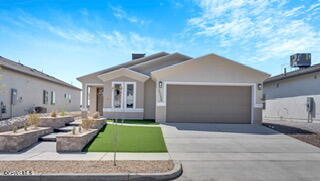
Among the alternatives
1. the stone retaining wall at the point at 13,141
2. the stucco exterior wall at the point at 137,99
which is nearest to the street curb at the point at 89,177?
the stone retaining wall at the point at 13,141

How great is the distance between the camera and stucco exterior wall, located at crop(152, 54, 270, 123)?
13.4 meters

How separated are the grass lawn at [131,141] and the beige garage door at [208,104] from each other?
3.55 m

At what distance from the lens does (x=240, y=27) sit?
487 inches

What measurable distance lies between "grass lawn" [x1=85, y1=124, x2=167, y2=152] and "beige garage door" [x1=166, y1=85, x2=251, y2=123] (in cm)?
355

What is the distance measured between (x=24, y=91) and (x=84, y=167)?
14.7 meters

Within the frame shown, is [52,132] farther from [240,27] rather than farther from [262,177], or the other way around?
[240,27]

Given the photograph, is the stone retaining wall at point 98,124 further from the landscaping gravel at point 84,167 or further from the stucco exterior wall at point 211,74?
the landscaping gravel at point 84,167

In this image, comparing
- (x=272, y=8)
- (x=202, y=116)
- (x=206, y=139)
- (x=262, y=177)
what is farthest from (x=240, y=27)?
(x=262, y=177)

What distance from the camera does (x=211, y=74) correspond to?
13.6 m

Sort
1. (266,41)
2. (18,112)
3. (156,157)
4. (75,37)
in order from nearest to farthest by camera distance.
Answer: (156,157) < (75,37) < (266,41) < (18,112)

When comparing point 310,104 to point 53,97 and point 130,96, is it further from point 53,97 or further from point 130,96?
point 53,97

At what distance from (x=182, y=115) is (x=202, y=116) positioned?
52.2 inches

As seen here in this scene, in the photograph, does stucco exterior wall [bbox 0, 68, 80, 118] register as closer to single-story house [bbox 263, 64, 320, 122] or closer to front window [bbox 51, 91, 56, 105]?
front window [bbox 51, 91, 56, 105]

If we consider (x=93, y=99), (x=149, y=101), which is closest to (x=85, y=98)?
(x=93, y=99)
